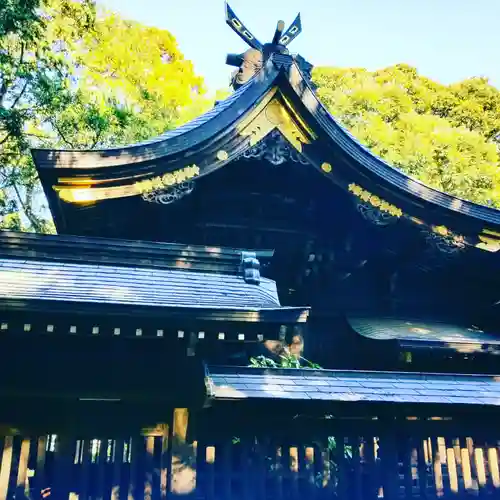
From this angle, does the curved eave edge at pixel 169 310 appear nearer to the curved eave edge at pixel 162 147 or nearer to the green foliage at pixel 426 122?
the curved eave edge at pixel 162 147

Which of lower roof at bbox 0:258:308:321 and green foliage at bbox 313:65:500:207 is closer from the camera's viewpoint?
lower roof at bbox 0:258:308:321

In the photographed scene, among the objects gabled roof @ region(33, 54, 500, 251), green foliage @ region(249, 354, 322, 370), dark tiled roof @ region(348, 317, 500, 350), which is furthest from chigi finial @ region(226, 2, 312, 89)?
green foliage @ region(249, 354, 322, 370)

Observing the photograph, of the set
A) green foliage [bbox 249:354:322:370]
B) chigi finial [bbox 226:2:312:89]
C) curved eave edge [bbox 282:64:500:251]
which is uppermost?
chigi finial [bbox 226:2:312:89]

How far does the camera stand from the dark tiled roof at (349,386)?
3.78 m

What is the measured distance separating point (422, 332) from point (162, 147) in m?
3.63

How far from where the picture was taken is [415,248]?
19.5 ft

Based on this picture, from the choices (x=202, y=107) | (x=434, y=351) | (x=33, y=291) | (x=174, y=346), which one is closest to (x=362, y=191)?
(x=434, y=351)

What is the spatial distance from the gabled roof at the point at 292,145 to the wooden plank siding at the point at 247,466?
2428 millimetres

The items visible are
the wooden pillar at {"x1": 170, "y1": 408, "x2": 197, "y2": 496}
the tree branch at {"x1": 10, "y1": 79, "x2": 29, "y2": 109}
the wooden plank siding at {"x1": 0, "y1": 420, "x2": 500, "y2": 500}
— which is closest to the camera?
the wooden plank siding at {"x1": 0, "y1": 420, "x2": 500, "y2": 500}

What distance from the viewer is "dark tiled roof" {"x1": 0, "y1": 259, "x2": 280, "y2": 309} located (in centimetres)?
385

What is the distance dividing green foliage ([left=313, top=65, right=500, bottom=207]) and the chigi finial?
1041 cm

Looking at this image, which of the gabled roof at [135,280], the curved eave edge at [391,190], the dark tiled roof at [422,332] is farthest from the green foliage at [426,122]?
the gabled roof at [135,280]

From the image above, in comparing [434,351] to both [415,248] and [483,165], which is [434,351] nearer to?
[415,248]

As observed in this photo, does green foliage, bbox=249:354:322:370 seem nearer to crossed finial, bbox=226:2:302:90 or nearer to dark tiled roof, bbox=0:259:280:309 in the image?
dark tiled roof, bbox=0:259:280:309
